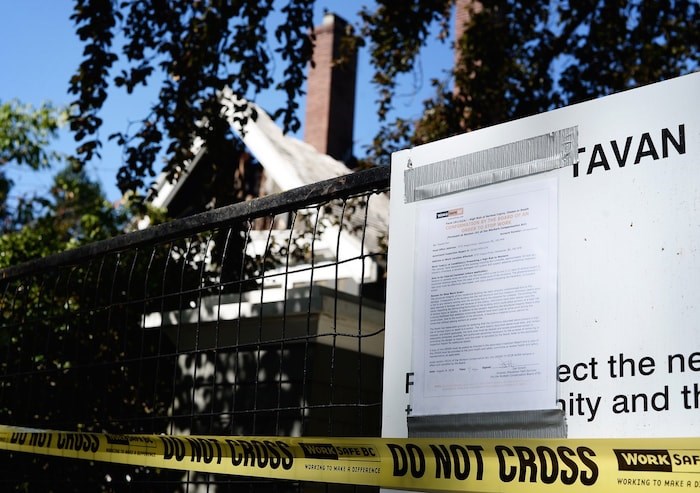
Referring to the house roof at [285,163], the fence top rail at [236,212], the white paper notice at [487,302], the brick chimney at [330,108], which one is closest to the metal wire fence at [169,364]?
the fence top rail at [236,212]

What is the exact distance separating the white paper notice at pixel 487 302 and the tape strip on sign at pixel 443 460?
0.12 m

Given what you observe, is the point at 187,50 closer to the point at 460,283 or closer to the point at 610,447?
the point at 460,283

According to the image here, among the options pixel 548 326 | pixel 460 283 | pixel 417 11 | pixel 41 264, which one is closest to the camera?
pixel 548 326

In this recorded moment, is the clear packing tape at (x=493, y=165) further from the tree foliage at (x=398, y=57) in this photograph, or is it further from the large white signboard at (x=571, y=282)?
the tree foliage at (x=398, y=57)

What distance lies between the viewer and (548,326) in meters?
2.48

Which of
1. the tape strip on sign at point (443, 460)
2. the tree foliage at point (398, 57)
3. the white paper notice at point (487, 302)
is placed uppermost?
the tree foliage at point (398, 57)

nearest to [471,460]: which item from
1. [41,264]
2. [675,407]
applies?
[675,407]

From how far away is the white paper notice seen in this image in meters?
2.50

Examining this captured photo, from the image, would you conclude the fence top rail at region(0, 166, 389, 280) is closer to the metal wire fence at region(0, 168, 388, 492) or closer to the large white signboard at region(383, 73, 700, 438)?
the metal wire fence at region(0, 168, 388, 492)

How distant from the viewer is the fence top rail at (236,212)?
3256 mm

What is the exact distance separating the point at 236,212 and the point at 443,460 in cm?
152

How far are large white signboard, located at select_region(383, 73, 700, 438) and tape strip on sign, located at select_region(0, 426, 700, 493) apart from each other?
0.25 feet

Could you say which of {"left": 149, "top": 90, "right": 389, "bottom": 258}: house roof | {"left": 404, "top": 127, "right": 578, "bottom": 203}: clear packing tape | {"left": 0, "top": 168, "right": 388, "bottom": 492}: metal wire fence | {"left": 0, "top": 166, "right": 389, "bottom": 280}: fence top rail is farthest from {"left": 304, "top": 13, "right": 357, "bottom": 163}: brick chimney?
{"left": 404, "top": 127, "right": 578, "bottom": 203}: clear packing tape

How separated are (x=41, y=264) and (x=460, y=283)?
2785mm
